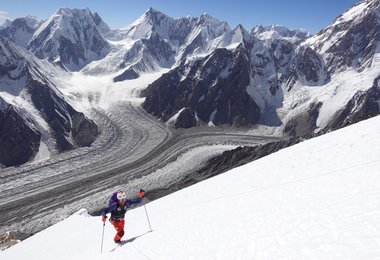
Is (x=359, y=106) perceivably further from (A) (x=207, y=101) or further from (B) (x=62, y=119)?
(B) (x=62, y=119)

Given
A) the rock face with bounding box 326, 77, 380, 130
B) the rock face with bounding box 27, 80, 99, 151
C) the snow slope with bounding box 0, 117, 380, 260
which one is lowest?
the snow slope with bounding box 0, 117, 380, 260

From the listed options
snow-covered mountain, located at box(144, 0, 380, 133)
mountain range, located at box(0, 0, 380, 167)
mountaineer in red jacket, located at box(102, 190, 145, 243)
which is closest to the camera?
mountaineer in red jacket, located at box(102, 190, 145, 243)

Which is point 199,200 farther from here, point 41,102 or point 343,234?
point 41,102

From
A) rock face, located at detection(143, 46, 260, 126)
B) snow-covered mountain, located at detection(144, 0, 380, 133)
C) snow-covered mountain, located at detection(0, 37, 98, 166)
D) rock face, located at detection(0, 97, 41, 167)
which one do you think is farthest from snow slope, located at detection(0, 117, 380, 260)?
rock face, located at detection(143, 46, 260, 126)

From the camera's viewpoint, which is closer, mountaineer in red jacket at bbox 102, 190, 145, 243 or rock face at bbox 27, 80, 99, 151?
mountaineer in red jacket at bbox 102, 190, 145, 243

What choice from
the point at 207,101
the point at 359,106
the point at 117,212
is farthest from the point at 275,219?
the point at 207,101

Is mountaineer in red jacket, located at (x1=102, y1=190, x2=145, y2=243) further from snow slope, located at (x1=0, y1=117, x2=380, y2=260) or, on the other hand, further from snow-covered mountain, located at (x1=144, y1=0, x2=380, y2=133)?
snow-covered mountain, located at (x1=144, y1=0, x2=380, y2=133)
